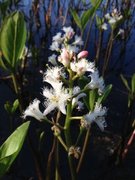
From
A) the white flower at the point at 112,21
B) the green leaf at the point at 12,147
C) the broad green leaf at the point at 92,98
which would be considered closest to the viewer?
the green leaf at the point at 12,147

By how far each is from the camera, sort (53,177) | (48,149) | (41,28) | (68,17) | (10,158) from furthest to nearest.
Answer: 1. (68,17)
2. (41,28)
3. (48,149)
4. (53,177)
5. (10,158)

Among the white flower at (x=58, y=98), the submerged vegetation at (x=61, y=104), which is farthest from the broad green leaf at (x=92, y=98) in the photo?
the white flower at (x=58, y=98)

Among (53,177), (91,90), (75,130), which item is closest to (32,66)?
(75,130)

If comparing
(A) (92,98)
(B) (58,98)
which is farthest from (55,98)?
(A) (92,98)

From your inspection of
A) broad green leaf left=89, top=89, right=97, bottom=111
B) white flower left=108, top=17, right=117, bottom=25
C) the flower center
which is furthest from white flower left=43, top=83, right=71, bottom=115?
white flower left=108, top=17, right=117, bottom=25

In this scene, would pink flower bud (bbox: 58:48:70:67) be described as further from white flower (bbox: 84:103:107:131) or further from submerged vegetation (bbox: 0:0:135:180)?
white flower (bbox: 84:103:107:131)

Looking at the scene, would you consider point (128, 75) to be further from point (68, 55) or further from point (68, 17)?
point (68, 55)

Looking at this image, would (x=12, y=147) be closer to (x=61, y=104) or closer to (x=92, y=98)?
(x=61, y=104)

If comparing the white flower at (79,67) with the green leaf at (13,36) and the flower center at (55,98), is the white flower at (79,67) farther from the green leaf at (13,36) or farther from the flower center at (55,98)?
the green leaf at (13,36)
